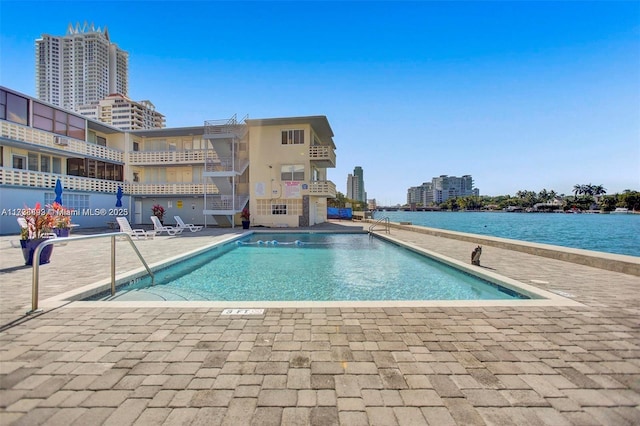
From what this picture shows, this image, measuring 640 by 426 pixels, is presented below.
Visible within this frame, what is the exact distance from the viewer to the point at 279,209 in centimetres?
2253

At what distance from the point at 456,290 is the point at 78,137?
87.9ft

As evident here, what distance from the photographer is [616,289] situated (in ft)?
17.4

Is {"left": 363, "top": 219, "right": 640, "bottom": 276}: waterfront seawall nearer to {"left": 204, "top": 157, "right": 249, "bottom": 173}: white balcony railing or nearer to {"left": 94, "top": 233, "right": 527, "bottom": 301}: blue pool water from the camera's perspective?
{"left": 94, "top": 233, "right": 527, "bottom": 301}: blue pool water

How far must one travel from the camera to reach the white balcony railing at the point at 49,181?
16.2 meters

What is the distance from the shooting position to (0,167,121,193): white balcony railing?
16.2 m

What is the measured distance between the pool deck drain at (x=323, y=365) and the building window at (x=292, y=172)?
18.5 metres

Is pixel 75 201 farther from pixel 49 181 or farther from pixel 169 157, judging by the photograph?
pixel 169 157

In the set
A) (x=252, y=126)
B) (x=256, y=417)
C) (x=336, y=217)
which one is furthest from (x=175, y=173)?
(x=256, y=417)

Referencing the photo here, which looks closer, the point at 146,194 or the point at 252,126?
the point at 252,126

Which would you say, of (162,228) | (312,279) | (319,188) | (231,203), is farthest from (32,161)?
(312,279)

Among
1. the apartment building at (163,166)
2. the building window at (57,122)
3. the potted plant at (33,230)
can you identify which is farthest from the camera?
the building window at (57,122)

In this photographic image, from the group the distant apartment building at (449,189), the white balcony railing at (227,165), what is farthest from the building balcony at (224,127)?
the distant apartment building at (449,189)

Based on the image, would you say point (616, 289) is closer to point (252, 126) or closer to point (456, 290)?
point (456, 290)

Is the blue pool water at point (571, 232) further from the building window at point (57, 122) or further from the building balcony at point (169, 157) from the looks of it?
the building window at point (57, 122)
